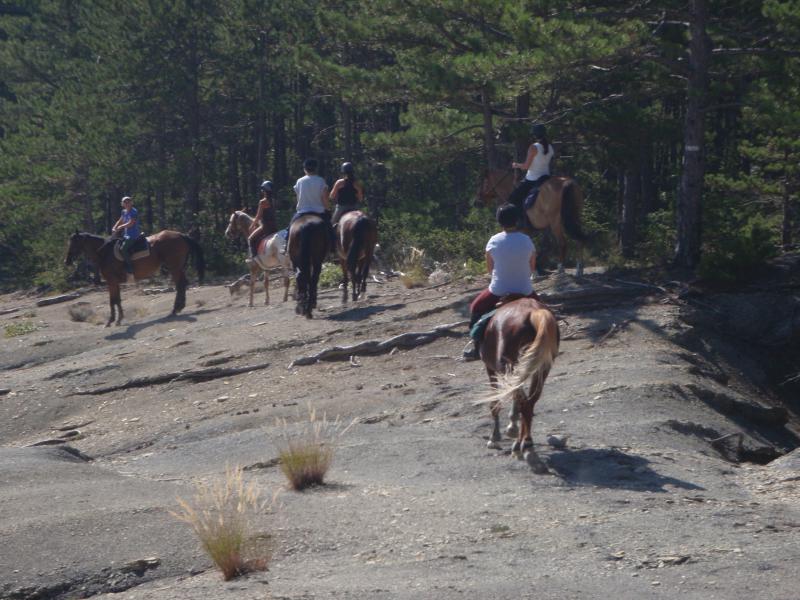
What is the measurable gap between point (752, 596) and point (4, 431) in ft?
42.2

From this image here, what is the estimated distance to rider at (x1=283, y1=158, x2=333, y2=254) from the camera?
2000 cm

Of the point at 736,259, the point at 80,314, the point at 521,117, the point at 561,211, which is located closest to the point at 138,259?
the point at 80,314

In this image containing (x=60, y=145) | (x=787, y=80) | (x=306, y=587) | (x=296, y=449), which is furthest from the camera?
(x=60, y=145)

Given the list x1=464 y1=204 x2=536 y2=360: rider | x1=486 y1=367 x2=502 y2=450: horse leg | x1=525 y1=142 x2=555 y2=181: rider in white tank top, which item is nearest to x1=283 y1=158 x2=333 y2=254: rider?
x1=525 y1=142 x2=555 y2=181: rider in white tank top

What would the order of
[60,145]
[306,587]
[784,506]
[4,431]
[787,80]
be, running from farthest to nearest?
1. [60,145]
2. [787,80]
3. [4,431]
4. [784,506]
5. [306,587]

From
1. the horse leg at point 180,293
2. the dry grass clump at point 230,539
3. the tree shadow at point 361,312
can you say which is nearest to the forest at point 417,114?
the tree shadow at point 361,312

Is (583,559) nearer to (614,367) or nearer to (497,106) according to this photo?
(614,367)

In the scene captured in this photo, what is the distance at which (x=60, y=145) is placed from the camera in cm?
3962

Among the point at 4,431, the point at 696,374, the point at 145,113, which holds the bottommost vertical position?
the point at 4,431

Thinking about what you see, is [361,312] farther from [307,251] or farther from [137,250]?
[137,250]

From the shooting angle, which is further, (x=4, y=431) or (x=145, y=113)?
(x=145, y=113)

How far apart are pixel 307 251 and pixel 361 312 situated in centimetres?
152

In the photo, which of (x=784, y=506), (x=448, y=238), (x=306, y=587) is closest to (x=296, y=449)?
(x=306, y=587)

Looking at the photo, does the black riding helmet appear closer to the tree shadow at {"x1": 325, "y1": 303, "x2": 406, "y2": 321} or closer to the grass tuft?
the tree shadow at {"x1": 325, "y1": 303, "x2": 406, "y2": 321}
